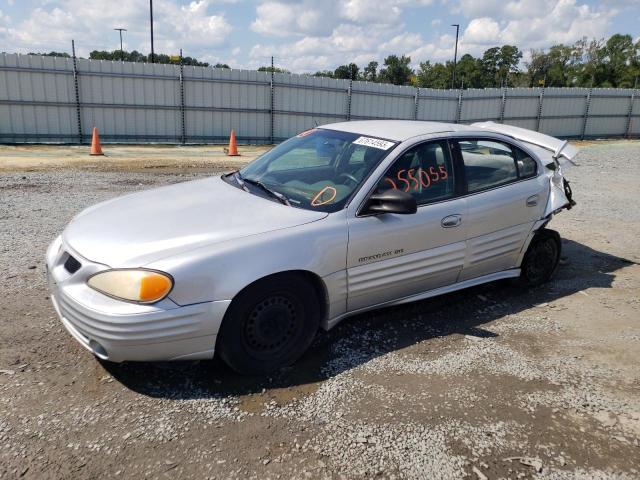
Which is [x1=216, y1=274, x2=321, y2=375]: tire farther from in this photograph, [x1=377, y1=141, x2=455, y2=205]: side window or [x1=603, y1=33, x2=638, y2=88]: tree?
[x1=603, y1=33, x2=638, y2=88]: tree

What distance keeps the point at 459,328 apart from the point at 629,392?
127cm

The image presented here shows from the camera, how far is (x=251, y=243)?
328cm

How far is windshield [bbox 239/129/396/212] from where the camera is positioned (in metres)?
3.87

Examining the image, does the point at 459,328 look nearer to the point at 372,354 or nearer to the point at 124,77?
the point at 372,354

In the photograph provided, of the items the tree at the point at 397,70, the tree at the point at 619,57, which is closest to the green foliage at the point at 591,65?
the tree at the point at 619,57

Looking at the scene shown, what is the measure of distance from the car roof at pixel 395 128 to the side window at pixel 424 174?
6.1 inches

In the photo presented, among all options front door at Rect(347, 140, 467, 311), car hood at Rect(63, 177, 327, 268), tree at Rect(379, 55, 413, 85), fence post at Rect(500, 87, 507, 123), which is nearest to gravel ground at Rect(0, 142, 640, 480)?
front door at Rect(347, 140, 467, 311)

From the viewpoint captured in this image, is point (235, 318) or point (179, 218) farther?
point (179, 218)

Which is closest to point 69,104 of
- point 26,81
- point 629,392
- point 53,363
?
point 26,81

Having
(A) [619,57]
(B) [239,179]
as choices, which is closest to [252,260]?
(B) [239,179]

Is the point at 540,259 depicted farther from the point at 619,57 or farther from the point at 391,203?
the point at 619,57

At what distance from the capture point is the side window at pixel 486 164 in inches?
178

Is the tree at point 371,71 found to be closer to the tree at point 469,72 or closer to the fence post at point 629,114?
the tree at point 469,72

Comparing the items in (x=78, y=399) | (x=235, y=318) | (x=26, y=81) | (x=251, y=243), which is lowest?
(x=78, y=399)
